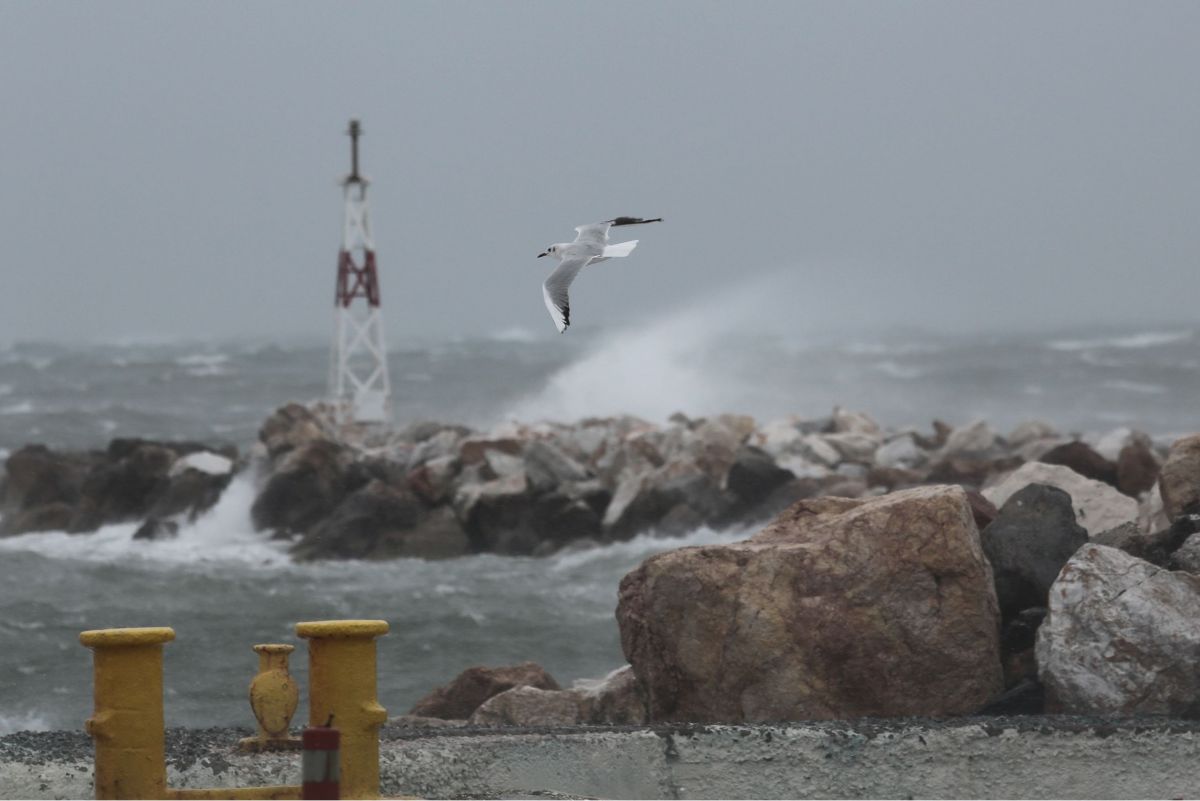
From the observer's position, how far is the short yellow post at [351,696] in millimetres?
5250

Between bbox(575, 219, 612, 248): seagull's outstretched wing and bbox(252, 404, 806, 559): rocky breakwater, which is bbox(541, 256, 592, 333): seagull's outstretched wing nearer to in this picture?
bbox(575, 219, 612, 248): seagull's outstretched wing

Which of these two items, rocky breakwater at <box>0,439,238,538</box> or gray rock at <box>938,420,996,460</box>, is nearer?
rocky breakwater at <box>0,439,238,538</box>

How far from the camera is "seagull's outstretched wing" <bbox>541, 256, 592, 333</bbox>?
761 centimetres

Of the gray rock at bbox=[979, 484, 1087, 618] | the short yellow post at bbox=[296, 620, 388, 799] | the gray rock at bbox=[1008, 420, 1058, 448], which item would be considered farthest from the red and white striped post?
the gray rock at bbox=[1008, 420, 1058, 448]

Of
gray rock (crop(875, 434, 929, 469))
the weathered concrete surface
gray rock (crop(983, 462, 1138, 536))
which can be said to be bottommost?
the weathered concrete surface

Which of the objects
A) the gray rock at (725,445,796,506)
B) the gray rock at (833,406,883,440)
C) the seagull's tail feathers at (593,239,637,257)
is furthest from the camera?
the gray rock at (833,406,883,440)

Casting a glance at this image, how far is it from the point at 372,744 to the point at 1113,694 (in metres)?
2.84

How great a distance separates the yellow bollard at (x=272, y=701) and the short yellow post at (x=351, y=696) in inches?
23.2

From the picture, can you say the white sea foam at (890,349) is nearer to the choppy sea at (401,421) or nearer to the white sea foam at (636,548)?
the choppy sea at (401,421)

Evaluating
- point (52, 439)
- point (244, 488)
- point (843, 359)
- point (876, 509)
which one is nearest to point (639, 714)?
point (876, 509)

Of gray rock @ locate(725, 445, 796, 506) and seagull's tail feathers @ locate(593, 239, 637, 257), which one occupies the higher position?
seagull's tail feathers @ locate(593, 239, 637, 257)

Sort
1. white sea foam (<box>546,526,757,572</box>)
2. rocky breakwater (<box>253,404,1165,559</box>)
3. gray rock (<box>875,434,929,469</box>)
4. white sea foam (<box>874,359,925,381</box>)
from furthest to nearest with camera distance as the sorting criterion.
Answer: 1. white sea foam (<box>874,359,925,381</box>)
2. gray rock (<box>875,434,929,469</box>)
3. rocky breakwater (<box>253,404,1165,559</box>)
4. white sea foam (<box>546,526,757,572</box>)

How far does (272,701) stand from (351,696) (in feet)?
2.31

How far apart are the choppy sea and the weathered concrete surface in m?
4.32
